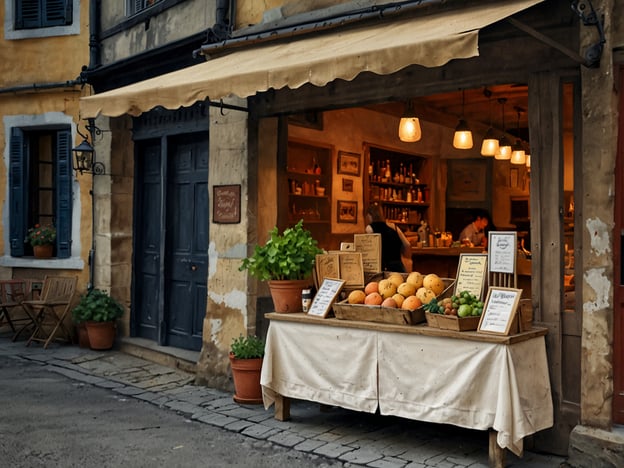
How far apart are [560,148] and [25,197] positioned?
8169 millimetres

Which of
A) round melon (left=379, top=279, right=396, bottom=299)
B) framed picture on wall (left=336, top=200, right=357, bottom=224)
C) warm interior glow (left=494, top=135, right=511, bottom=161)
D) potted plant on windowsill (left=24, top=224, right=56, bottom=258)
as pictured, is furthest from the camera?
warm interior glow (left=494, top=135, right=511, bottom=161)

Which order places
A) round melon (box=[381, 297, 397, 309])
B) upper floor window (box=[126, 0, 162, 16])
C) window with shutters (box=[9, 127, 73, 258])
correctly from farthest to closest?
window with shutters (box=[9, 127, 73, 258]) < upper floor window (box=[126, 0, 162, 16]) < round melon (box=[381, 297, 397, 309])

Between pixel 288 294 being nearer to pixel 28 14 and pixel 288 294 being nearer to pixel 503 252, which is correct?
pixel 503 252

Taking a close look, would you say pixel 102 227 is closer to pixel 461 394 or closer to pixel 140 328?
pixel 140 328

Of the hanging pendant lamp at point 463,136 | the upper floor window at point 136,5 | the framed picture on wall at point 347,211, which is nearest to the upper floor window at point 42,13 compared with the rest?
the upper floor window at point 136,5

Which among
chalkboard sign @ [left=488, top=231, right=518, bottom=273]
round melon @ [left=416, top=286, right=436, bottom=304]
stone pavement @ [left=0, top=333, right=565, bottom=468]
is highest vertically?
chalkboard sign @ [left=488, top=231, right=518, bottom=273]

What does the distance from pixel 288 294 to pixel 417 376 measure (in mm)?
1441

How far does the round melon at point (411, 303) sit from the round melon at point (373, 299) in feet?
0.71

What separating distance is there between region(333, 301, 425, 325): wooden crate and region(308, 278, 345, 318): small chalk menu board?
0.35ft

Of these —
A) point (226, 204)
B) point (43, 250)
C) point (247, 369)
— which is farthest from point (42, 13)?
point (247, 369)

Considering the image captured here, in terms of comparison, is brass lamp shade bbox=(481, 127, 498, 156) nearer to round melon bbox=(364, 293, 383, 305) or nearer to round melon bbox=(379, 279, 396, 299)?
round melon bbox=(379, 279, 396, 299)

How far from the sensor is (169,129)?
29.3ft

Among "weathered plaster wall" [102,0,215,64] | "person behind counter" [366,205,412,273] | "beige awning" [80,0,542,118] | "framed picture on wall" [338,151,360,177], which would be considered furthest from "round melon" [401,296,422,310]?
"framed picture on wall" [338,151,360,177]

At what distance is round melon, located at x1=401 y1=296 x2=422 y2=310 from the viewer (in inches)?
211
